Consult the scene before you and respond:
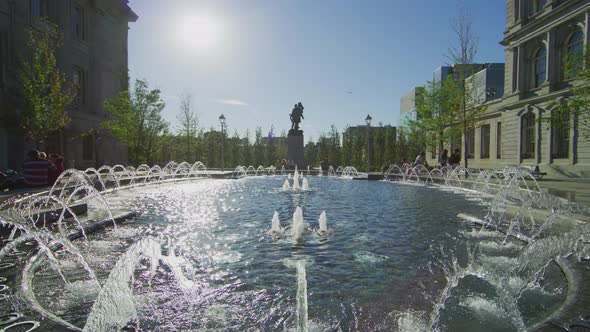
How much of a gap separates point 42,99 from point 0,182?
7397 millimetres

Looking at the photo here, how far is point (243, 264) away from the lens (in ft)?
17.0

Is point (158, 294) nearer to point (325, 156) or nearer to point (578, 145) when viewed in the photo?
point (578, 145)

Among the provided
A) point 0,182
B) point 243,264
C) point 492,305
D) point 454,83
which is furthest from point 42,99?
point 454,83

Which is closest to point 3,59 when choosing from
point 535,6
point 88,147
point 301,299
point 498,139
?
point 88,147

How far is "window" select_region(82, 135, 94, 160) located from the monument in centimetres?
1790

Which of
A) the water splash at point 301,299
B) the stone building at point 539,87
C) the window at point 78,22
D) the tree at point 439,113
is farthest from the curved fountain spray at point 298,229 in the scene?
the window at point 78,22

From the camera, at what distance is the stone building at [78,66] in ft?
61.4

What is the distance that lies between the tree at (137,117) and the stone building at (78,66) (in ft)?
7.32

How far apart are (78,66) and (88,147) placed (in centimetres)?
655

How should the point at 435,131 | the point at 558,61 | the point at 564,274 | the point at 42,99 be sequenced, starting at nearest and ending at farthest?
1. the point at 564,274
2. the point at 42,99
3. the point at 558,61
4. the point at 435,131

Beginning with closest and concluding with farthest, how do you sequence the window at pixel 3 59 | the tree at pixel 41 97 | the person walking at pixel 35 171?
the person walking at pixel 35 171, the tree at pixel 41 97, the window at pixel 3 59

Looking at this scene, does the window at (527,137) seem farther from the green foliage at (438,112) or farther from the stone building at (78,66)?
the stone building at (78,66)

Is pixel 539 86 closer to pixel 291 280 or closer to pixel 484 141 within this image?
pixel 484 141

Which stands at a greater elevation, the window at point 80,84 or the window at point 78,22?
the window at point 78,22
